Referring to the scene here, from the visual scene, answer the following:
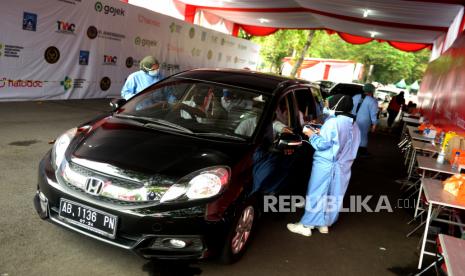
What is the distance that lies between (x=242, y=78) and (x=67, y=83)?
294 inches

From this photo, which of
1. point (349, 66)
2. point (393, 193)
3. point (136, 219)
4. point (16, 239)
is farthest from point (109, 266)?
point (349, 66)

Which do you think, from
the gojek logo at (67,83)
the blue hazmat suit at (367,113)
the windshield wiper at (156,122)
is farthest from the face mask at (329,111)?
the gojek logo at (67,83)

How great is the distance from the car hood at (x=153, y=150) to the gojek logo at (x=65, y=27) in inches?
282

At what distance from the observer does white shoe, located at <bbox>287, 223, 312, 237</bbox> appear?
449 cm

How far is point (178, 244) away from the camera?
301 centimetres

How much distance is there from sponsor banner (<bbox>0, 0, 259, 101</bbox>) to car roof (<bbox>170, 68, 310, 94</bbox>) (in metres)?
5.85

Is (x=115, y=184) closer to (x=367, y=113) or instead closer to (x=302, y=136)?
(x=302, y=136)

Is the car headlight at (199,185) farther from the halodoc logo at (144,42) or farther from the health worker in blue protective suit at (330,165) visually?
→ the halodoc logo at (144,42)

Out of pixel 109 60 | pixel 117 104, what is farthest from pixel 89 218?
pixel 109 60

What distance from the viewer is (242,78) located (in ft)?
14.7

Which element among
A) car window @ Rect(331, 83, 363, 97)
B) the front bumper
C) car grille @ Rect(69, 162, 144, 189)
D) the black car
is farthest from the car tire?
car window @ Rect(331, 83, 363, 97)

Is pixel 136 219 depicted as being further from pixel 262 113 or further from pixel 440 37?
pixel 440 37

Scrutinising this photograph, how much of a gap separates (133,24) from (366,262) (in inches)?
402

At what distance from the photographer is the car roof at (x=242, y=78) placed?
4277 mm
